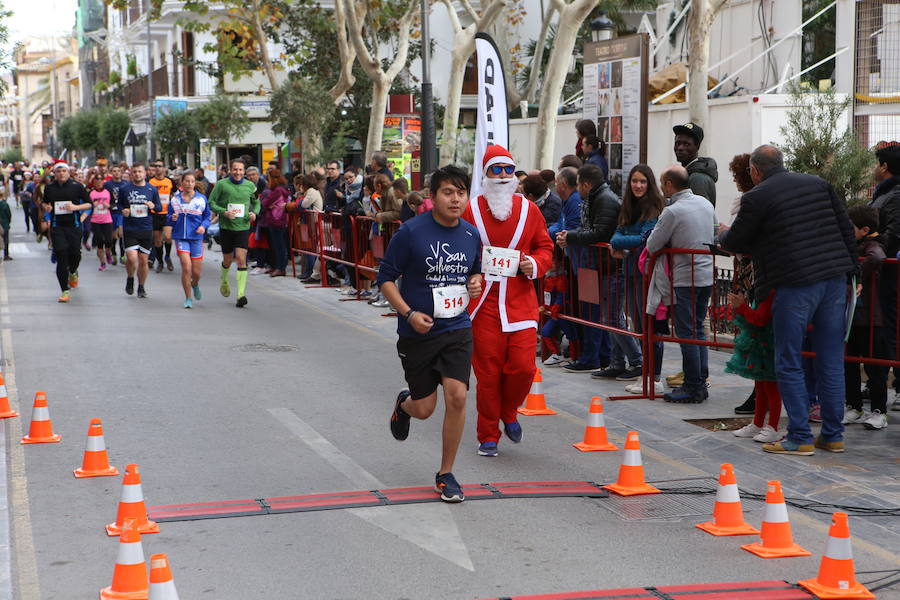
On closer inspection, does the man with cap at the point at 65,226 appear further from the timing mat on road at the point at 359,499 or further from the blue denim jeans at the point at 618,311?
the timing mat on road at the point at 359,499

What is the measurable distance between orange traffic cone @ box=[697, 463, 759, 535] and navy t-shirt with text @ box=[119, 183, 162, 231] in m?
13.5

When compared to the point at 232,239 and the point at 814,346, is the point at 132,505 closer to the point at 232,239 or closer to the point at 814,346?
the point at 814,346

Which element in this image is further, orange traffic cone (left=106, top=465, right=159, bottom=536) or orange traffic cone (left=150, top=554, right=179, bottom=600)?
orange traffic cone (left=106, top=465, right=159, bottom=536)

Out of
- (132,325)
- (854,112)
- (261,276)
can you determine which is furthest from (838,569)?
(261,276)

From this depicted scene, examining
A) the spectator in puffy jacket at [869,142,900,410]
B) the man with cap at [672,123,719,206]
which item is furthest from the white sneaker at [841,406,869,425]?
the man with cap at [672,123,719,206]

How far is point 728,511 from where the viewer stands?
6.06m

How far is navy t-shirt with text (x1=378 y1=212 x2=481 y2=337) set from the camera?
6.72 metres

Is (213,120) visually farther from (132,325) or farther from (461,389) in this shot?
(461,389)

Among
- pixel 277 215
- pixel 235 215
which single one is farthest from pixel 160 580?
pixel 277 215

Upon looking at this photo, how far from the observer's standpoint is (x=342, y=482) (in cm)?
709

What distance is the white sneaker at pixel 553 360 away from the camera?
1185cm

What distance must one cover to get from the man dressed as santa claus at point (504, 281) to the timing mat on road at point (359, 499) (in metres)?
0.86

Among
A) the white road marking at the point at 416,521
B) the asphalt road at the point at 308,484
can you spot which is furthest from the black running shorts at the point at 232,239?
the white road marking at the point at 416,521

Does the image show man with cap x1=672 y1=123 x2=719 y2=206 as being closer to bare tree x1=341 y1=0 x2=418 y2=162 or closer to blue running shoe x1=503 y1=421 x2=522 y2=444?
blue running shoe x1=503 y1=421 x2=522 y2=444
